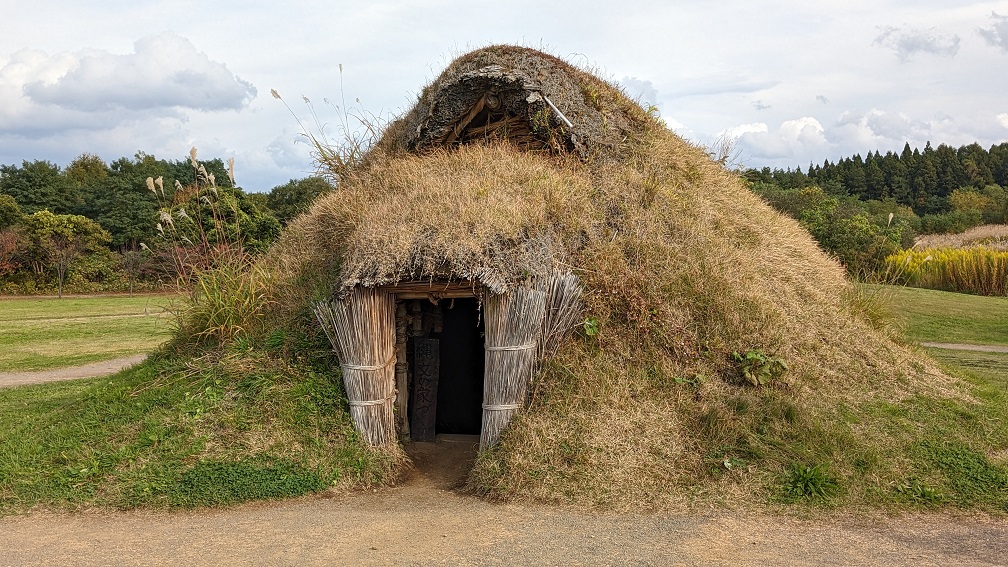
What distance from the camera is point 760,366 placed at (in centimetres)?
729

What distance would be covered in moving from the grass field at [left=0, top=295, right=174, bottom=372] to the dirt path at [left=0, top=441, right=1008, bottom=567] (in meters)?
3.95

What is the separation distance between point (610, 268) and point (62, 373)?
10815 mm

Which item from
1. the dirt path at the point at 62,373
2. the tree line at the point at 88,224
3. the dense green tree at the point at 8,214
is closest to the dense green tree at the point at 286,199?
the tree line at the point at 88,224

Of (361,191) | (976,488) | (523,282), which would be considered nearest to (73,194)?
(361,191)

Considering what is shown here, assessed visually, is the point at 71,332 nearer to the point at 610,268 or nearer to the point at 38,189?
the point at 610,268

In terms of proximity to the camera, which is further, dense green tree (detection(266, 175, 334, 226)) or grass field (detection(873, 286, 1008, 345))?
dense green tree (detection(266, 175, 334, 226))

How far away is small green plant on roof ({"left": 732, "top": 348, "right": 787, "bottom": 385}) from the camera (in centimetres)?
722

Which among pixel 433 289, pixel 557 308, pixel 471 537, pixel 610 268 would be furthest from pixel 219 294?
pixel 471 537

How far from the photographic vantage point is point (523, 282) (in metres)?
6.89

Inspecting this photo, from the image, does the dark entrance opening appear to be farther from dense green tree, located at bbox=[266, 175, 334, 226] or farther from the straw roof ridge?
dense green tree, located at bbox=[266, 175, 334, 226]

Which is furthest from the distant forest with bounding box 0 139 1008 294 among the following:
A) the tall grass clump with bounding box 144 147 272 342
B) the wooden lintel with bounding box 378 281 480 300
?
the wooden lintel with bounding box 378 281 480 300

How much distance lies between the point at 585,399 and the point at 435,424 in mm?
2489

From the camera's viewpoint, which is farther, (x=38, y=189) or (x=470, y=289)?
(x=38, y=189)

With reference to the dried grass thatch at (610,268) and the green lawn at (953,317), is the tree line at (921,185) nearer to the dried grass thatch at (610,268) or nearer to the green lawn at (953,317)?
the green lawn at (953,317)
